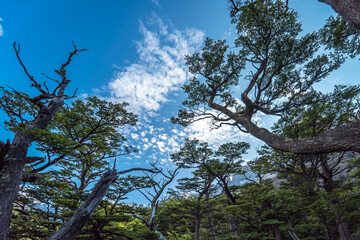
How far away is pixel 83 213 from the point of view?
3357 mm

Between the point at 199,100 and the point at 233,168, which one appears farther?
the point at 233,168

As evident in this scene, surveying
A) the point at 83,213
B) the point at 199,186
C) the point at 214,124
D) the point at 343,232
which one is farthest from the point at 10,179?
the point at 343,232

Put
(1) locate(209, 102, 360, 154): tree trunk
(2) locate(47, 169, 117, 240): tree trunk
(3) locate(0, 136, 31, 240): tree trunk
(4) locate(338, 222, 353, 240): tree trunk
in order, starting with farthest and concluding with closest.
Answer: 1. (4) locate(338, 222, 353, 240): tree trunk
2. (3) locate(0, 136, 31, 240): tree trunk
3. (2) locate(47, 169, 117, 240): tree trunk
4. (1) locate(209, 102, 360, 154): tree trunk

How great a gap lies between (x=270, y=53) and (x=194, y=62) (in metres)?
3.26

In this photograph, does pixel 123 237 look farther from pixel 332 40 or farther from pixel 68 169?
pixel 332 40

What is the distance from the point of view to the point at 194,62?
712 cm

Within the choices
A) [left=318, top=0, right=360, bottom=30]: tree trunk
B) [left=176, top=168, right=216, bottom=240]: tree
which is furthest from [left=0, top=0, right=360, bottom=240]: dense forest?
[left=176, top=168, right=216, bottom=240]: tree

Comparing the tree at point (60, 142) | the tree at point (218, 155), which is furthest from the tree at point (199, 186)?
the tree at point (60, 142)

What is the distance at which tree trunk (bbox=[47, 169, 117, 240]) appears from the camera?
313 cm

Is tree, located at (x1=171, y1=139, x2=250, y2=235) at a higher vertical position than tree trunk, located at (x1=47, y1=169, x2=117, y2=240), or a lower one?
higher

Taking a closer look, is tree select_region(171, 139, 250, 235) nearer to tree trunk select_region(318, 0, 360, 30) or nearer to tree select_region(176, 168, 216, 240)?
tree select_region(176, 168, 216, 240)

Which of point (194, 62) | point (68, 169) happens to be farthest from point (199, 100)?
point (68, 169)

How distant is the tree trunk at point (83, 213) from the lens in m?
3.13

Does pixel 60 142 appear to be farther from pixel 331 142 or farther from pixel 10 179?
pixel 331 142
